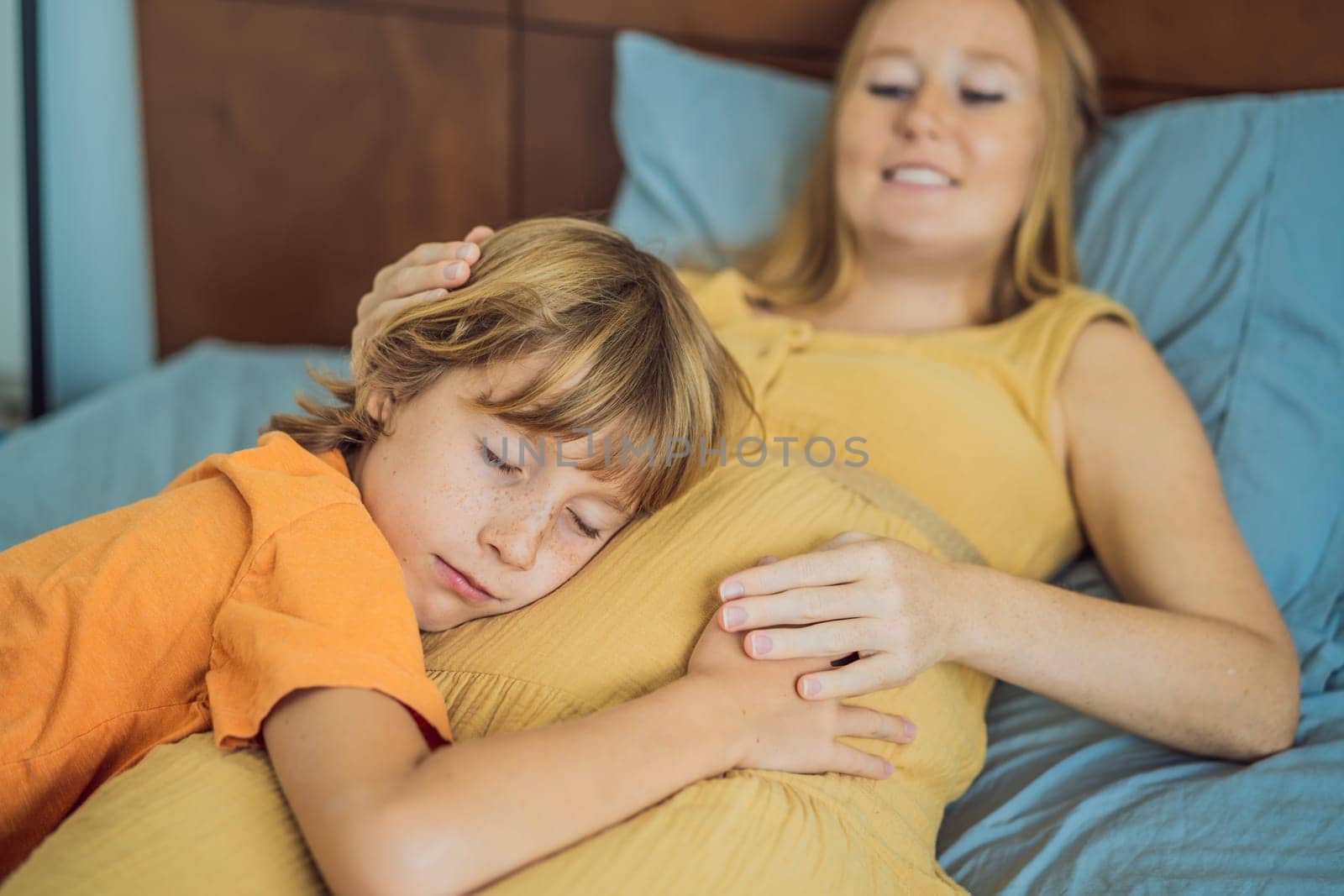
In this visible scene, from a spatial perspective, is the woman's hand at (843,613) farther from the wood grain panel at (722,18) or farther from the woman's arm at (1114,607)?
the wood grain panel at (722,18)

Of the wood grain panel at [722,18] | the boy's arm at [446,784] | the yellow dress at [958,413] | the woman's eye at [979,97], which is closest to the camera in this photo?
the boy's arm at [446,784]

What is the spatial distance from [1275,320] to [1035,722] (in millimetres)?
570

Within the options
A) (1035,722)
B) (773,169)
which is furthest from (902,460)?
(773,169)

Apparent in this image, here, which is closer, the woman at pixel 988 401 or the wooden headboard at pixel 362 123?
the woman at pixel 988 401

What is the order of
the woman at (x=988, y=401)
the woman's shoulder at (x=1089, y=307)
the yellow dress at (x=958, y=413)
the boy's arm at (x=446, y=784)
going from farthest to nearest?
the woman's shoulder at (x=1089, y=307), the yellow dress at (x=958, y=413), the woman at (x=988, y=401), the boy's arm at (x=446, y=784)

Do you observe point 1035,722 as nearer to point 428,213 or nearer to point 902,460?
point 902,460

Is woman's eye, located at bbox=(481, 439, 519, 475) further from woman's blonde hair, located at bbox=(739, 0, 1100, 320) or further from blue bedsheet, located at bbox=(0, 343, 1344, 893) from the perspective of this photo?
woman's blonde hair, located at bbox=(739, 0, 1100, 320)

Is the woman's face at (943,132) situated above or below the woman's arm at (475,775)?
above

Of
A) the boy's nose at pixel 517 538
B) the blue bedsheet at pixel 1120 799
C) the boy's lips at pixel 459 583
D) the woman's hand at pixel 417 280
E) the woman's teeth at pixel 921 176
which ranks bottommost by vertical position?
the blue bedsheet at pixel 1120 799

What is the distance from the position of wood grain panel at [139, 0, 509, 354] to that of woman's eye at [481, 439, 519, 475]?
116 centimetres

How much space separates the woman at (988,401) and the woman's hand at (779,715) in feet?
0.06

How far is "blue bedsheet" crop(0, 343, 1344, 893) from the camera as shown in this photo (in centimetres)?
89

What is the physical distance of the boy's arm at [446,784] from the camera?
2.17 feet

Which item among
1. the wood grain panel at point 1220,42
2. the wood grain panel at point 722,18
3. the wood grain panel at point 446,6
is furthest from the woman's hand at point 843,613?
the wood grain panel at point 446,6
